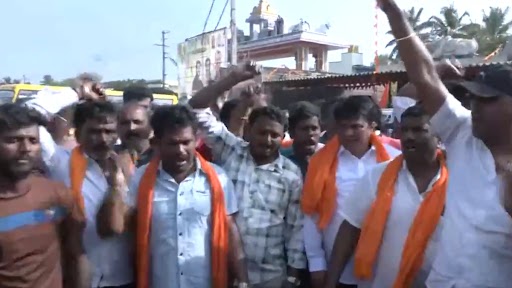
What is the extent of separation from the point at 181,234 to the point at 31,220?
712mm

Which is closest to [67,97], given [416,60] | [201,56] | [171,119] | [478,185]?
[171,119]

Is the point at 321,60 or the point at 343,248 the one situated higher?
the point at 321,60

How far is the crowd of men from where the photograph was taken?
2.41 metres

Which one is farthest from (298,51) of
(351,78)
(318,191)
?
(318,191)

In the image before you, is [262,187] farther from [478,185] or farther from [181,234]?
[478,185]

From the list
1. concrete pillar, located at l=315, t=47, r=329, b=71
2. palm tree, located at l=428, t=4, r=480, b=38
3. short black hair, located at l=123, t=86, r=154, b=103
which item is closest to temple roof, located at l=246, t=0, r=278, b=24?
concrete pillar, located at l=315, t=47, r=329, b=71

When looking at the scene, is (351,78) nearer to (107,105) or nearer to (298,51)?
(298,51)

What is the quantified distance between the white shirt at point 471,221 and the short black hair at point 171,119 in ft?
4.11

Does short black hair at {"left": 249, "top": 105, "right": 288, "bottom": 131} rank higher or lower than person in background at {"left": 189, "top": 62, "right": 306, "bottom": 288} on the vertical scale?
higher

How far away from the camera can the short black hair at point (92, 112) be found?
3.30 metres

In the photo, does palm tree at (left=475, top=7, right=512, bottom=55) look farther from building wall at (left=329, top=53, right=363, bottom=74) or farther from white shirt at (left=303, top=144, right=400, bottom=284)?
white shirt at (left=303, top=144, right=400, bottom=284)

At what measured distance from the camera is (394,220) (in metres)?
3.02

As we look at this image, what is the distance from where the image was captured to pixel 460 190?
2.43 metres

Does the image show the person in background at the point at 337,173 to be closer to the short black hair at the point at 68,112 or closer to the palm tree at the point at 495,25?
the short black hair at the point at 68,112
